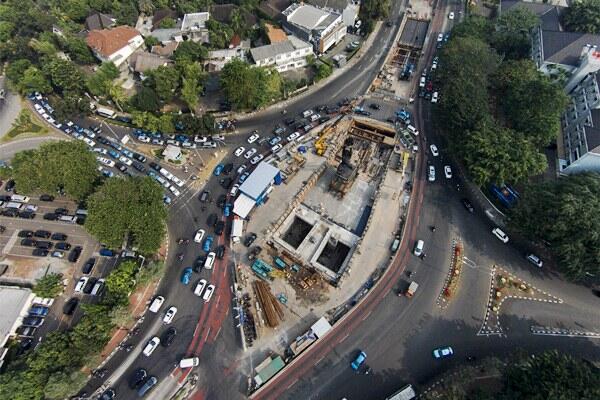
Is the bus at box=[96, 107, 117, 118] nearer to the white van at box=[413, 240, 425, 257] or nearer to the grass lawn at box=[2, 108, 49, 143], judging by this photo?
the grass lawn at box=[2, 108, 49, 143]

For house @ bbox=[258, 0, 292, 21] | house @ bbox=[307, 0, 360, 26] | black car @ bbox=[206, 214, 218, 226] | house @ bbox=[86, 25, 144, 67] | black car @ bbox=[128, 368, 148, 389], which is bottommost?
black car @ bbox=[128, 368, 148, 389]

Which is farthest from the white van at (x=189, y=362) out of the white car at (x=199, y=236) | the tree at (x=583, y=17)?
the tree at (x=583, y=17)

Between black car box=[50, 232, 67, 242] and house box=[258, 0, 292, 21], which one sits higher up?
house box=[258, 0, 292, 21]

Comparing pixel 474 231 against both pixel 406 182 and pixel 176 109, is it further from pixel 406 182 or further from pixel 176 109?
pixel 176 109

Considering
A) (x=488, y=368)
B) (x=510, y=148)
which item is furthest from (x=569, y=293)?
(x=510, y=148)

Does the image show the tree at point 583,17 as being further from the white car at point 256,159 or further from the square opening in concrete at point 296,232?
the white car at point 256,159

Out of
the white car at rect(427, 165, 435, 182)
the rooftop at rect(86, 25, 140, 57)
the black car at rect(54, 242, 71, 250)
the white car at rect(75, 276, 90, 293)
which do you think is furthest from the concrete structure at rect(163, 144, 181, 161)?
the white car at rect(427, 165, 435, 182)

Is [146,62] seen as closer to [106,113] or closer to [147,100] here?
[147,100]
